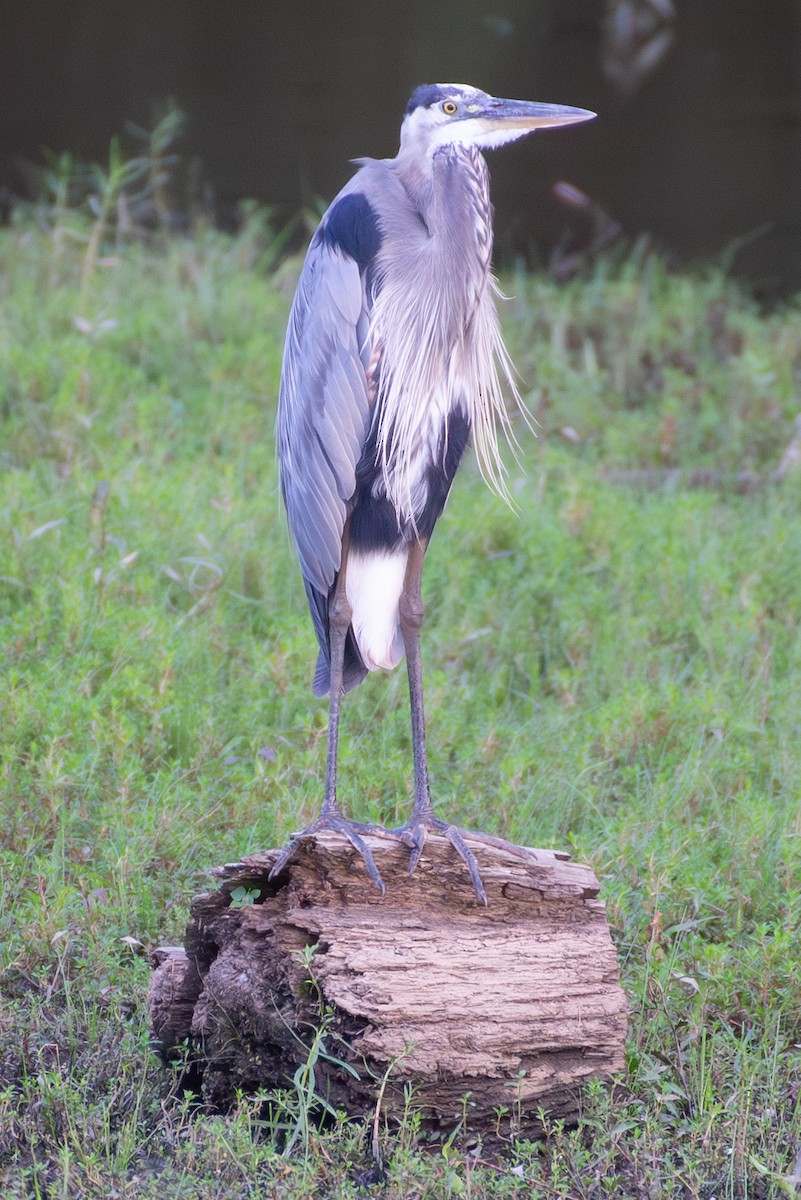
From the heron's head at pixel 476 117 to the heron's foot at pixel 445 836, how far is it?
150 centimetres

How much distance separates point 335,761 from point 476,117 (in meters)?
1.46

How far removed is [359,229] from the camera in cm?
297

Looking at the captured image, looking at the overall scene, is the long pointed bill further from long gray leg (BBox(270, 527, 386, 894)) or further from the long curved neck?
long gray leg (BBox(270, 527, 386, 894))

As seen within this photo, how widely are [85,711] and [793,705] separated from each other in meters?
2.13

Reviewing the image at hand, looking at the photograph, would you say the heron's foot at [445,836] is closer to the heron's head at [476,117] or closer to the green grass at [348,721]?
the green grass at [348,721]

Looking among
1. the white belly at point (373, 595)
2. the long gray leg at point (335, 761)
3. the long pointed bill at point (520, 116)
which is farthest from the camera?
the white belly at point (373, 595)

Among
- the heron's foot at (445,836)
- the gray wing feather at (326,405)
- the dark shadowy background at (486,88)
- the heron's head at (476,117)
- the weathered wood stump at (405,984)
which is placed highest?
the dark shadowy background at (486,88)

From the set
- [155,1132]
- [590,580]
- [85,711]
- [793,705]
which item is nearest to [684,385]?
[590,580]

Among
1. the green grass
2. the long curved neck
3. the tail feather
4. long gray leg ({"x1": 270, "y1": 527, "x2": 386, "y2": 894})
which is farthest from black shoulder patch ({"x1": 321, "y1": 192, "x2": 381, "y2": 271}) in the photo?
the green grass

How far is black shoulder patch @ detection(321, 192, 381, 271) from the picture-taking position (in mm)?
2971

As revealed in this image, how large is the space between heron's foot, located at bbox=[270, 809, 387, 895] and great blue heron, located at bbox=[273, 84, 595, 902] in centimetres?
9

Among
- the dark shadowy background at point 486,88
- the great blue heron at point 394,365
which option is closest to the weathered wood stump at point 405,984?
the great blue heron at point 394,365

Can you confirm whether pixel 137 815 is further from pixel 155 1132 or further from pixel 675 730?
pixel 675 730

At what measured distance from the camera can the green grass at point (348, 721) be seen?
8.06ft
